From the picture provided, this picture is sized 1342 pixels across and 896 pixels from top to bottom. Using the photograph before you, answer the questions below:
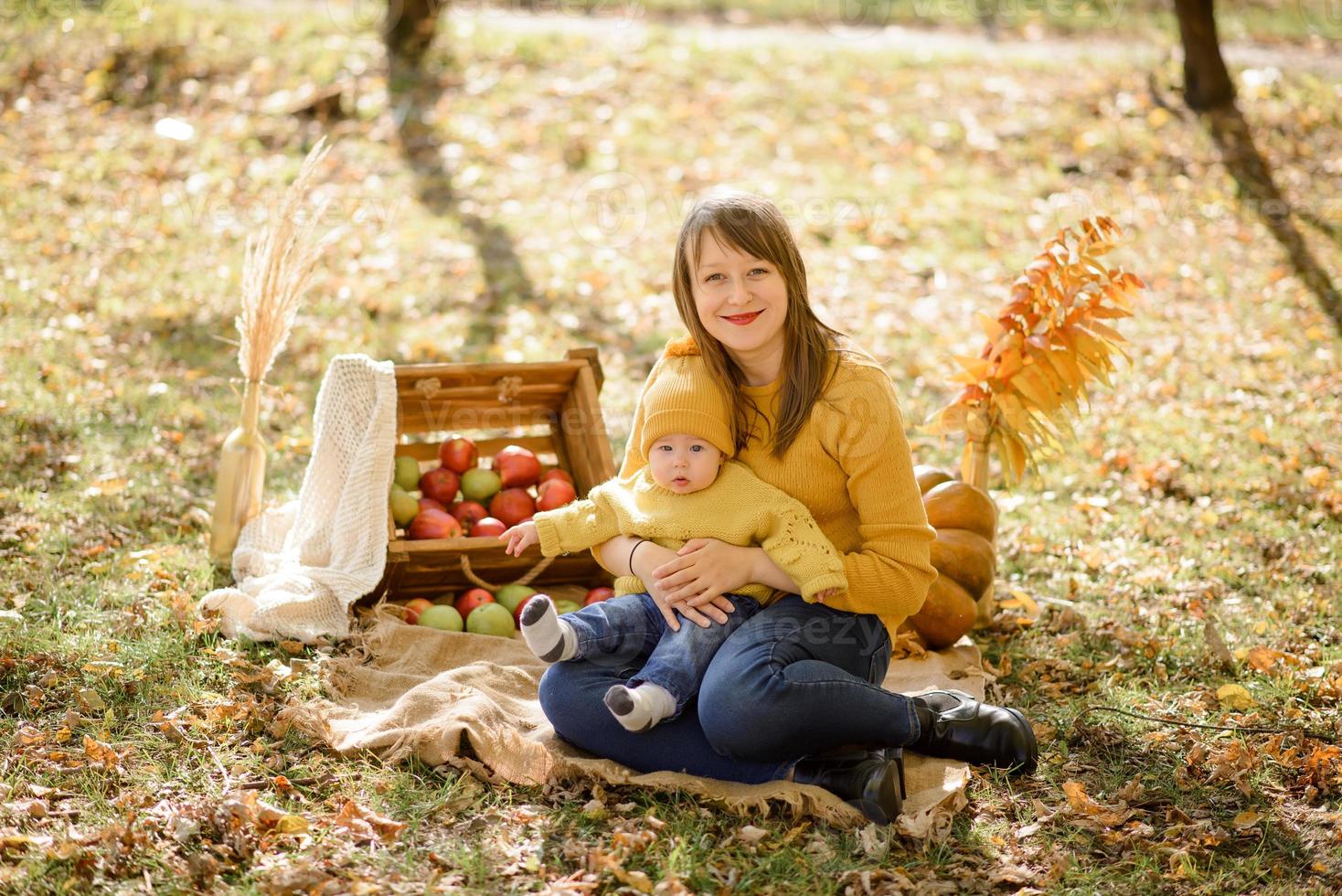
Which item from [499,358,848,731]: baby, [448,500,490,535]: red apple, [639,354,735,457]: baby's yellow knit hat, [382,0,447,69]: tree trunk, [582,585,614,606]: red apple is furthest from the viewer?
[382,0,447,69]: tree trunk

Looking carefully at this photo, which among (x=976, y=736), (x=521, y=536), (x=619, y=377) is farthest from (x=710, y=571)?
(x=619, y=377)

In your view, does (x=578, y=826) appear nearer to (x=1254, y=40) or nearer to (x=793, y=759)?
(x=793, y=759)

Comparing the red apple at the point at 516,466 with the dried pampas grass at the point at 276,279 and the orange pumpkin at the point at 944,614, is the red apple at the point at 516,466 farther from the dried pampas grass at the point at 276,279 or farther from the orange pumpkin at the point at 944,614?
the orange pumpkin at the point at 944,614

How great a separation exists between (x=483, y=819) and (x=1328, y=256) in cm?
649

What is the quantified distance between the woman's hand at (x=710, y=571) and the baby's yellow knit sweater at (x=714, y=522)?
0.05 meters

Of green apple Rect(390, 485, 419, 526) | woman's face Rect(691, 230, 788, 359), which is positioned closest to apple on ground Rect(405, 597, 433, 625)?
green apple Rect(390, 485, 419, 526)

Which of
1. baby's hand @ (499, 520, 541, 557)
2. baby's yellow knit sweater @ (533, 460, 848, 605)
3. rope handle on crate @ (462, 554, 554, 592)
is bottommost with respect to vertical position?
rope handle on crate @ (462, 554, 554, 592)

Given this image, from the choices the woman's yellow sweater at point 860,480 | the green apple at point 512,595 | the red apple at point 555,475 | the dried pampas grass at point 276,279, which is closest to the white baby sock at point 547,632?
the woman's yellow sweater at point 860,480

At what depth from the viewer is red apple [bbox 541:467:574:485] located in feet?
14.8

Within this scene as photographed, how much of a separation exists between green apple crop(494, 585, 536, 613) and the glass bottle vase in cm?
99

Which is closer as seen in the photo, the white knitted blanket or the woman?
the woman

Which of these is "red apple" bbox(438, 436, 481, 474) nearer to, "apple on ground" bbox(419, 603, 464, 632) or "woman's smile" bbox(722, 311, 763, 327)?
"apple on ground" bbox(419, 603, 464, 632)

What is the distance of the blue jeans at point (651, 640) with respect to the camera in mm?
3117

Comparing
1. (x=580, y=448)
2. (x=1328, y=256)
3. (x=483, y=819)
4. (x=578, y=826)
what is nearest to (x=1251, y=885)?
(x=578, y=826)
